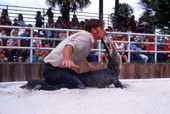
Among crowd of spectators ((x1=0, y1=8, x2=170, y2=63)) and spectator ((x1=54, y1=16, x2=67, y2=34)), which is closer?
crowd of spectators ((x1=0, y1=8, x2=170, y2=63))

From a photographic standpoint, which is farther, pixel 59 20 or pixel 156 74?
pixel 59 20

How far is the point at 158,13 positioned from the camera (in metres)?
18.7

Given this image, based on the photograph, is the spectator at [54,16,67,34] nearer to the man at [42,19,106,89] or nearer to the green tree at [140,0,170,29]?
the man at [42,19,106,89]

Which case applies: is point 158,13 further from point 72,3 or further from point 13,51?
point 13,51

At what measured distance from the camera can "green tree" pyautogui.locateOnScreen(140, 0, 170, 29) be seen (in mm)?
18098

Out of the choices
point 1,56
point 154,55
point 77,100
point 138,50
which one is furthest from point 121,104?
point 154,55

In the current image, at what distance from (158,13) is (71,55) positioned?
15824mm

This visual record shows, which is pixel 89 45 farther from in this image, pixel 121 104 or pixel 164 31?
pixel 164 31

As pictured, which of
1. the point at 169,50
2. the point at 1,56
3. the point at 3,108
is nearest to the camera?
the point at 3,108

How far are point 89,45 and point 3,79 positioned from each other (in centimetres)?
375

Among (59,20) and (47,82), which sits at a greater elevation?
(59,20)

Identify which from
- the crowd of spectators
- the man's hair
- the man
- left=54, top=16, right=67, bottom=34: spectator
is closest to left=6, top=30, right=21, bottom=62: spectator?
the crowd of spectators

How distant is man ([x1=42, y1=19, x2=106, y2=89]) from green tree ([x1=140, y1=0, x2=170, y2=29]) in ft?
48.3

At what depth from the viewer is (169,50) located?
9.95 metres
